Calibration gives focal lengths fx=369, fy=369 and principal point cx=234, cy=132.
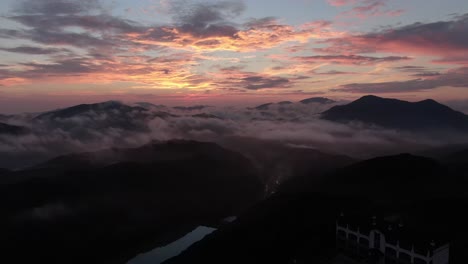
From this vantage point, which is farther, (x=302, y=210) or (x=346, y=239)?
(x=302, y=210)

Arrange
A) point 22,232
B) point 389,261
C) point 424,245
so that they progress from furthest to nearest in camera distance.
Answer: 1. point 22,232
2. point 389,261
3. point 424,245

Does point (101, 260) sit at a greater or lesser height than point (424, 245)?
lesser

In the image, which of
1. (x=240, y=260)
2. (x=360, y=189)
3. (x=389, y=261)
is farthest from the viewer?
(x=360, y=189)

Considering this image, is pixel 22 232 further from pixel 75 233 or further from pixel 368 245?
pixel 368 245

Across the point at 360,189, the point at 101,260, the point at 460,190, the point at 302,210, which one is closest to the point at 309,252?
the point at 302,210


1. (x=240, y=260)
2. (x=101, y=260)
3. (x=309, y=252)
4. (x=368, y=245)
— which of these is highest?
(x=368, y=245)

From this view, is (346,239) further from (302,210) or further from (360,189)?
(360,189)
